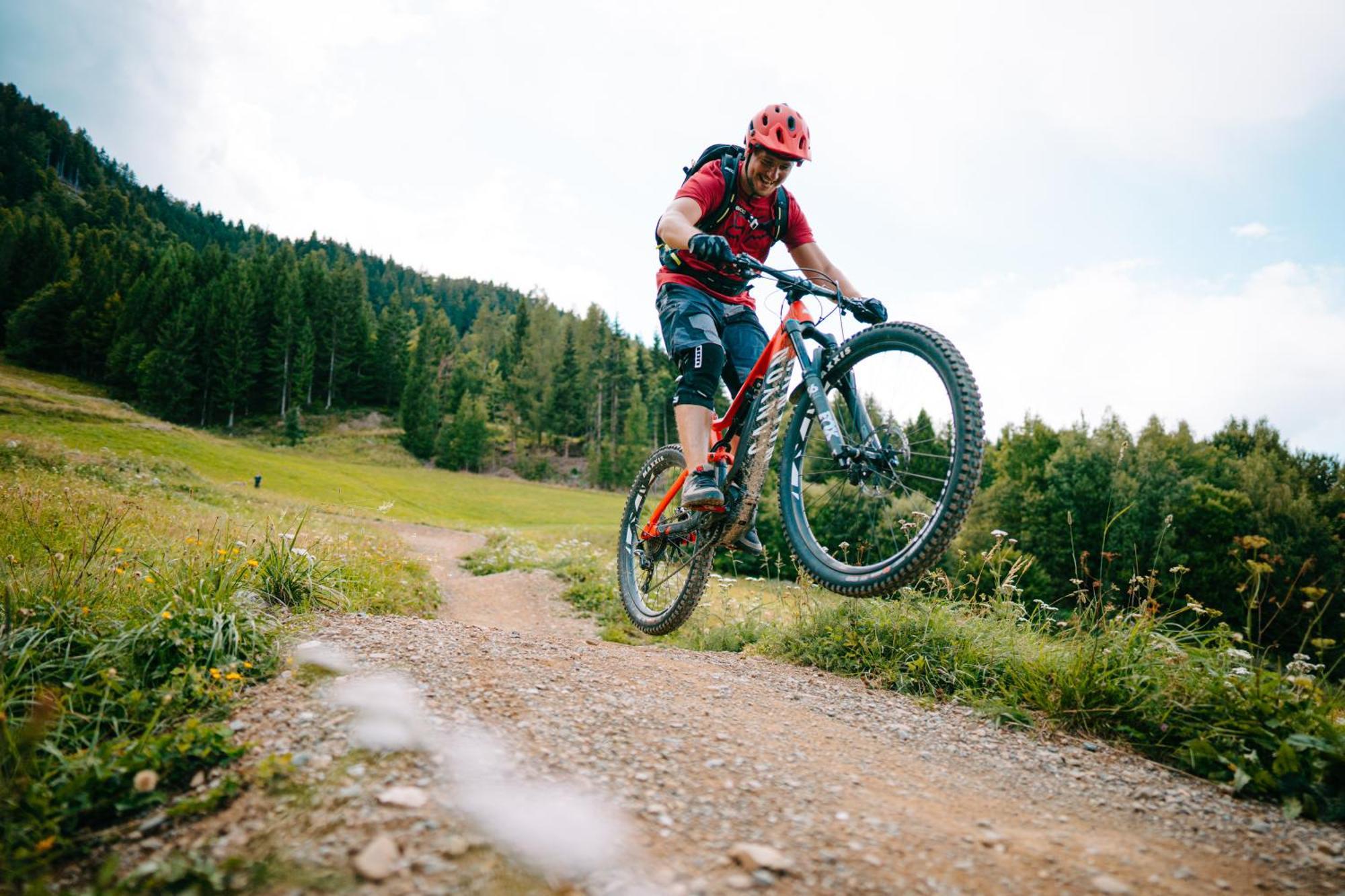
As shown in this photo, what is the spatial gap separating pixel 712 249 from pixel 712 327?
3.11 ft

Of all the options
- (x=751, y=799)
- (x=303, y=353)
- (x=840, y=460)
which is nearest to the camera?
(x=751, y=799)

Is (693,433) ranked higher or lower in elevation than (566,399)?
lower

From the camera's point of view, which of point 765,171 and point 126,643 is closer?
point 126,643

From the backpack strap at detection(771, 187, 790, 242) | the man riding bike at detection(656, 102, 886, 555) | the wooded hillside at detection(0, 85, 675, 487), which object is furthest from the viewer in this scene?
the wooded hillside at detection(0, 85, 675, 487)

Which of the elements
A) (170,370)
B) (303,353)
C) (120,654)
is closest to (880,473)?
(120,654)

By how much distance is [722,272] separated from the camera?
15.6ft

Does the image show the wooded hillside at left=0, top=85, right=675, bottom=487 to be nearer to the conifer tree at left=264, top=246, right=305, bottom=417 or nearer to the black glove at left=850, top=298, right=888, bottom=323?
the conifer tree at left=264, top=246, right=305, bottom=417

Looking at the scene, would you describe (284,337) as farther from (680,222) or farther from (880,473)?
(880,473)

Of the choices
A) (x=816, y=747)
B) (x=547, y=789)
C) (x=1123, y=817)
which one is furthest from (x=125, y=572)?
(x=1123, y=817)

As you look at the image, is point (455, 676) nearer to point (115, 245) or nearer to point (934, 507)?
point (934, 507)

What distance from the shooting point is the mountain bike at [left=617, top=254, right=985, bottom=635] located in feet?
11.4

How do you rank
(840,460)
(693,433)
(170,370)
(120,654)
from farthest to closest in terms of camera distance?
(170,370)
(693,433)
(840,460)
(120,654)

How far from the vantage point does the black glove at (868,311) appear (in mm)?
4141

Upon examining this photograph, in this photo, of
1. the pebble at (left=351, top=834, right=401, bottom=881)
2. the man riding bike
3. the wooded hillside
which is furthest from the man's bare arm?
the wooded hillside
